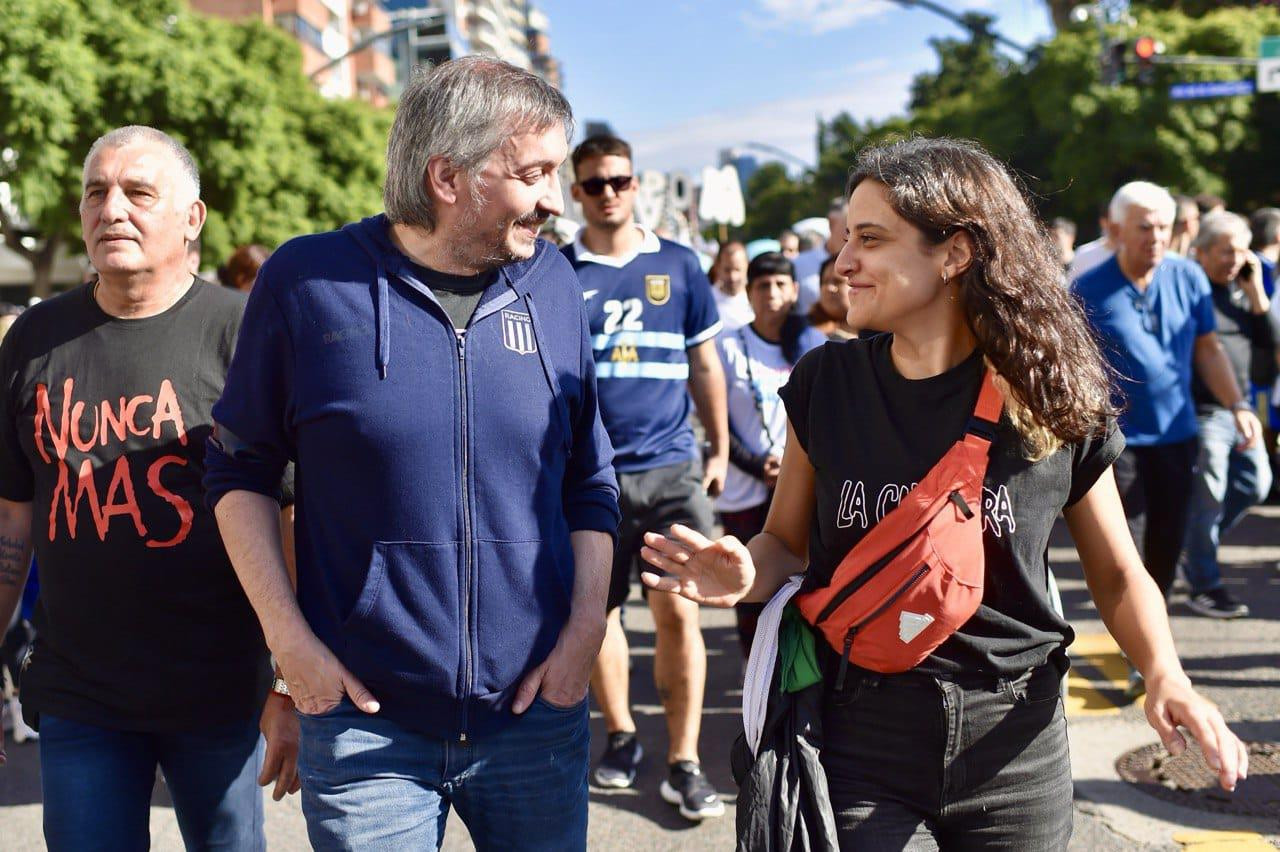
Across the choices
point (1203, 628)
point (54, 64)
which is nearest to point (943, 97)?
point (54, 64)

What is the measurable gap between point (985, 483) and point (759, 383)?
358cm

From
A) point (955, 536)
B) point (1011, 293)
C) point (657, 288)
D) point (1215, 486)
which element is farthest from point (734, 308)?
point (955, 536)

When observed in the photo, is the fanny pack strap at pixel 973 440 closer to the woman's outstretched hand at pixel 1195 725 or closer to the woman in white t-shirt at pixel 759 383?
the woman's outstretched hand at pixel 1195 725

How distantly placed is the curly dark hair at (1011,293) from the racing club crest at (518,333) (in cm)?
69

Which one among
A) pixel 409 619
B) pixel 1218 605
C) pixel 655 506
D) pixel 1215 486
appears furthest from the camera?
pixel 1218 605

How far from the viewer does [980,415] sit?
7.47 ft

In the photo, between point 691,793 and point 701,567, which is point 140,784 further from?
point 691,793

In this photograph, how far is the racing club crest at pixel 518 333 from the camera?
229cm

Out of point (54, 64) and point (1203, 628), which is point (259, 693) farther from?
point (54, 64)

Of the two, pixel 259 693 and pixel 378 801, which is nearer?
pixel 378 801

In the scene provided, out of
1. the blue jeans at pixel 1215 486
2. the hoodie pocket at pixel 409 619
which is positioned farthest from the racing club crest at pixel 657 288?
the blue jeans at pixel 1215 486

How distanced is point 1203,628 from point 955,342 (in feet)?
16.2

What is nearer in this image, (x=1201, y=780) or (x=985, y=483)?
(x=985, y=483)

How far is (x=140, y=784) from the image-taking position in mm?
2727
